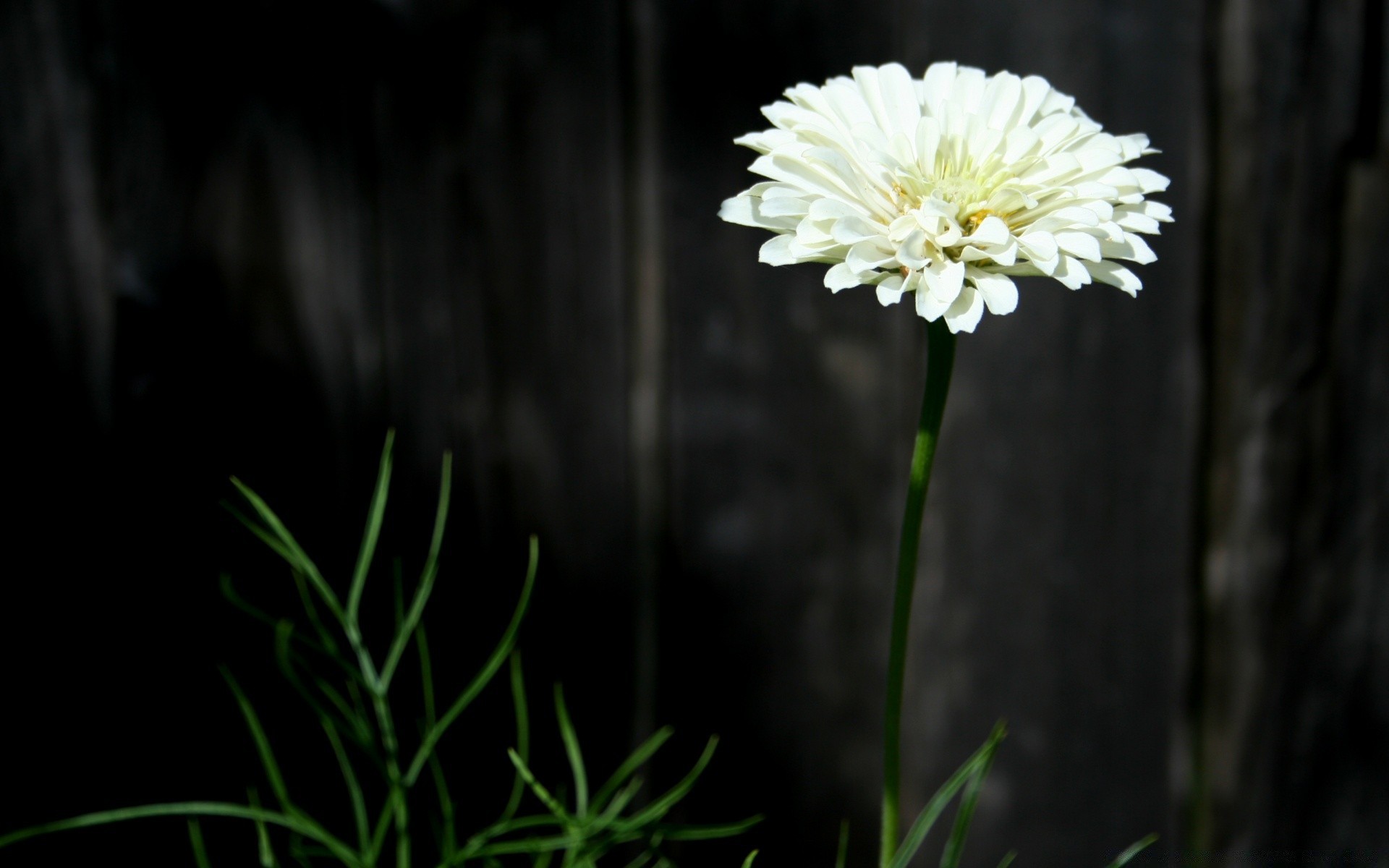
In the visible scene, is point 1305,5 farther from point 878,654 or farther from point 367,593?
point 367,593

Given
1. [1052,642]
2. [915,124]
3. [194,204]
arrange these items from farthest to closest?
[1052,642]
[194,204]
[915,124]

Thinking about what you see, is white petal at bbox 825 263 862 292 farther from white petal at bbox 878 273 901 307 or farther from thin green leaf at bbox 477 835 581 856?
thin green leaf at bbox 477 835 581 856

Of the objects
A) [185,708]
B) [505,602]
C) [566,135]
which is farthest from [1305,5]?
[185,708]

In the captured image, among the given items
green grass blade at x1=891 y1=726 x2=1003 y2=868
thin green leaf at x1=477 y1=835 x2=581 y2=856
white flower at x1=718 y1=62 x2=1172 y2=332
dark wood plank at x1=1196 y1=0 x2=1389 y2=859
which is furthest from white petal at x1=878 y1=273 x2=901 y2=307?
dark wood plank at x1=1196 y1=0 x2=1389 y2=859

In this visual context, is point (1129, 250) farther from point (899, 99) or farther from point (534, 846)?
point (534, 846)

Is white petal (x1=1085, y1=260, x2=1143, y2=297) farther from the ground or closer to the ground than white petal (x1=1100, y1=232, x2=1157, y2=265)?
closer to the ground

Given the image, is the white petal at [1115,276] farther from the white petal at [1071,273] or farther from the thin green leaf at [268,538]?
the thin green leaf at [268,538]

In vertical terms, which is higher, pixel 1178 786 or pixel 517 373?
pixel 517 373

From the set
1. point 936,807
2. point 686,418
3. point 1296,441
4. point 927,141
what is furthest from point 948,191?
point 1296,441
